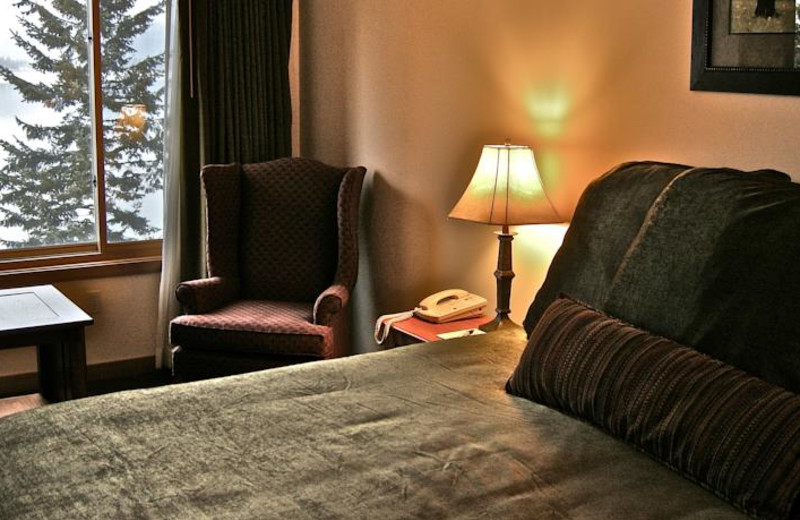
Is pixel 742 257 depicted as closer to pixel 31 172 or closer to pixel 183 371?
pixel 183 371

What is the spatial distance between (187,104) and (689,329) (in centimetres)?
305

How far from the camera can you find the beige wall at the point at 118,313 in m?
4.57

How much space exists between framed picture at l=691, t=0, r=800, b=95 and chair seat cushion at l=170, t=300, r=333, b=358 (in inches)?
71.1

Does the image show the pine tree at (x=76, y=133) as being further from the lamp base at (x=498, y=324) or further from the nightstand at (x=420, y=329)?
the lamp base at (x=498, y=324)

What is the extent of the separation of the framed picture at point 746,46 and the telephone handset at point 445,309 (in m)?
1.18

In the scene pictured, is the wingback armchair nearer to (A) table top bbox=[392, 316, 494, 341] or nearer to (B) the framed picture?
(A) table top bbox=[392, 316, 494, 341]

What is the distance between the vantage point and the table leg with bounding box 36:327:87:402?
3.63 m

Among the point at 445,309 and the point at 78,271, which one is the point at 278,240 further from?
the point at 445,309

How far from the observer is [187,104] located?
15.2 ft

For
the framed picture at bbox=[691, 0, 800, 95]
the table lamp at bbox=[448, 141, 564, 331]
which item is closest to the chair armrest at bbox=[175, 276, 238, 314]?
the table lamp at bbox=[448, 141, 564, 331]

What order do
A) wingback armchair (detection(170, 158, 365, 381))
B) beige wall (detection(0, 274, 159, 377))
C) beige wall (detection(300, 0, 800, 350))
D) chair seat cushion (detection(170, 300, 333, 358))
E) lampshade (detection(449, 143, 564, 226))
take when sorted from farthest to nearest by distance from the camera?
beige wall (detection(0, 274, 159, 377)) < wingback armchair (detection(170, 158, 365, 381)) < chair seat cushion (detection(170, 300, 333, 358)) < lampshade (detection(449, 143, 564, 226)) < beige wall (detection(300, 0, 800, 350))

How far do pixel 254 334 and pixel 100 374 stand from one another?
1.15 meters

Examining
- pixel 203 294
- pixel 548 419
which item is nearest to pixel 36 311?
pixel 203 294

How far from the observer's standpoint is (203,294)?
4117mm
